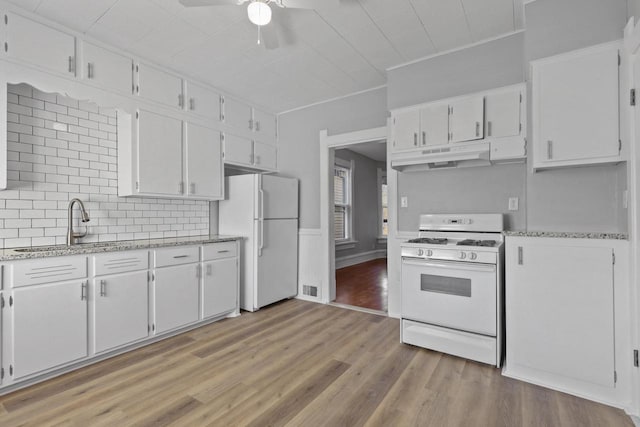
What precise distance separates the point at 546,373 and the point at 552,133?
5.33 feet

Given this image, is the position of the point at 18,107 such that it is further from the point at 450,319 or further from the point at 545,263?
the point at 545,263

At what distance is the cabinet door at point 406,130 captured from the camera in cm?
302

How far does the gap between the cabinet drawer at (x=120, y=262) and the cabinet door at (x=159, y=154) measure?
0.66m

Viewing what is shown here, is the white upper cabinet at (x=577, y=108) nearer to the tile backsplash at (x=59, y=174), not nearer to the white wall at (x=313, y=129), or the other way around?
the white wall at (x=313, y=129)

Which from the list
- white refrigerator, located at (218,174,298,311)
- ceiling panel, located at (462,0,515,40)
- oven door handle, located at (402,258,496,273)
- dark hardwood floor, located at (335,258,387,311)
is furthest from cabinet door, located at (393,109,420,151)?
dark hardwood floor, located at (335,258,387,311)

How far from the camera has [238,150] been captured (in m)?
3.96

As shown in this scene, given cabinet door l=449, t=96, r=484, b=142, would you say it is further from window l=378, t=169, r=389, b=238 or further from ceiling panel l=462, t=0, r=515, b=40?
window l=378, t=169, r=389, b=238

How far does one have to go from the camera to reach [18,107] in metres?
2.49

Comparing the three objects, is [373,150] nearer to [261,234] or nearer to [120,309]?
[261,234]

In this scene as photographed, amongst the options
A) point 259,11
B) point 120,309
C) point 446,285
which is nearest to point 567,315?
point 446,285

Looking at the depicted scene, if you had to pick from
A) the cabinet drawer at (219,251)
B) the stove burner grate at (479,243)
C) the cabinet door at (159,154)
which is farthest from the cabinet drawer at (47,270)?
the stove burner grate at (479,243)

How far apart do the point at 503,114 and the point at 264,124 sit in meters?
2.94

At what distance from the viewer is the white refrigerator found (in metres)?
3.69

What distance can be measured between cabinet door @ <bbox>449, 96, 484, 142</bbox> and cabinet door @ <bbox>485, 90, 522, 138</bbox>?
2.1 inches
